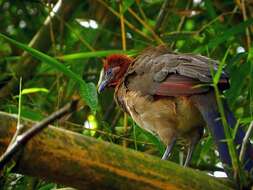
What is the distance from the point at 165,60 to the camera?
3713 mm

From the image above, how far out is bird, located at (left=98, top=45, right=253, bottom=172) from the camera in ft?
10.9

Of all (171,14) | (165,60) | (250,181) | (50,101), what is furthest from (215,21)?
(250,181)

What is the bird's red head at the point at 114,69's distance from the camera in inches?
163

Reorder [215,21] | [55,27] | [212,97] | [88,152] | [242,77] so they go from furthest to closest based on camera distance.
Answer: [55,27], [215,21], [242,77], [212,97], [88,152]

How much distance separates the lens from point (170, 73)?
141 inches

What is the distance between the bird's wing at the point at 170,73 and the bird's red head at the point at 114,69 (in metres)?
0.15

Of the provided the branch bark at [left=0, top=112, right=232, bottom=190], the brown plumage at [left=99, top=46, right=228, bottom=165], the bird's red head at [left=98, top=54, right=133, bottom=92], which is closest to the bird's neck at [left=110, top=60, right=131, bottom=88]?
the bird's red head at [left=98, top=54, right=133, bottom=92]

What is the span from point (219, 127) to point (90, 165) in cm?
102

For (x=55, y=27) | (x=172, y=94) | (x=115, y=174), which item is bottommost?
(x=115, y=174)

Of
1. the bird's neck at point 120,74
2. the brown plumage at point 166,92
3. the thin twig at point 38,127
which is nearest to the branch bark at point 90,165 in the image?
the thin twig at point 38,127

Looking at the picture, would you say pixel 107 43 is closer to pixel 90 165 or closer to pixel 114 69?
pixel 114 69

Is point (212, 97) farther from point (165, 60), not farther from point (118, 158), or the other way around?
point (118, 158)

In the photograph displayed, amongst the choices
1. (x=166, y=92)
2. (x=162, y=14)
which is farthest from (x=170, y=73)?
(x=162, y=14)

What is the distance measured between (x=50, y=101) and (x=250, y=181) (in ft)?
9.60
